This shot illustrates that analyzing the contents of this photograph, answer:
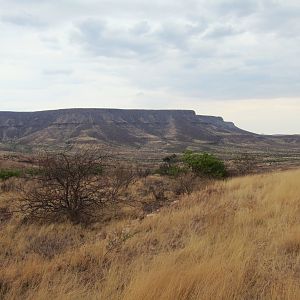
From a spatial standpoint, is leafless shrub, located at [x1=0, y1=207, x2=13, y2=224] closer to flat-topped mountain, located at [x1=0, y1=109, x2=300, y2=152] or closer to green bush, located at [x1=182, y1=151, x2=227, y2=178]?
green bush, located at [x1=182, y1=151, x2=227, y2=178]

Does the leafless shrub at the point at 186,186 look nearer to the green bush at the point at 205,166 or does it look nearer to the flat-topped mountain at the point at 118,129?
the green bush at the point at 205,166

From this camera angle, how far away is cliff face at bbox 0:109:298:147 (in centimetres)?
13300

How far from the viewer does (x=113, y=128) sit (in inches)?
5699

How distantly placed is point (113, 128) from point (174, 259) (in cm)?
14083

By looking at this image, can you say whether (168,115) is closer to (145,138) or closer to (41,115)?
(145,138)

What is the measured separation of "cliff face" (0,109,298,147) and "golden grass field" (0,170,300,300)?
118 metres

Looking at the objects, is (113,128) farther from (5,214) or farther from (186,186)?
(5,214)

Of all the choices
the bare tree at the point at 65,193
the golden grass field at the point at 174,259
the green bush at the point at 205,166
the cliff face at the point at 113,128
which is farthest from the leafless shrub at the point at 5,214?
the cliff face at the point at 113,128

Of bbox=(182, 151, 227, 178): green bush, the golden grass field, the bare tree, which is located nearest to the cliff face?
bbox=(182, 151, 227, 178): green bush

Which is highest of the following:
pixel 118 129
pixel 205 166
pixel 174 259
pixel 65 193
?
pixel 118 129

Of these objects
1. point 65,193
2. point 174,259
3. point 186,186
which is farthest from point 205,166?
point 174,259

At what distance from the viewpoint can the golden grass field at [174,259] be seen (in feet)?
12.8

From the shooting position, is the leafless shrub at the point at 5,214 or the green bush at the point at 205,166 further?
the green bush at the point at 205,166

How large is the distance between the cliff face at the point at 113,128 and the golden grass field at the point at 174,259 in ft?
388
